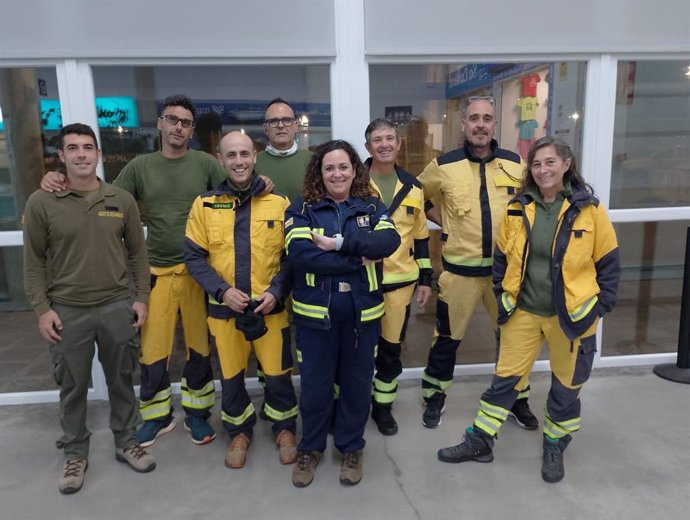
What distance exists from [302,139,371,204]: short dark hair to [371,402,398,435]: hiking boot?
1405 millimetres

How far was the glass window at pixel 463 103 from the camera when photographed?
396 cm

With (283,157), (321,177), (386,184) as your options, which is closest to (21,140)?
(283,157)

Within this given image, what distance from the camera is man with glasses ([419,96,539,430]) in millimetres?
3193

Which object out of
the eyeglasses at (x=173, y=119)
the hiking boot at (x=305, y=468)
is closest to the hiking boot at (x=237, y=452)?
the hiking boot at (x=305, y=468)

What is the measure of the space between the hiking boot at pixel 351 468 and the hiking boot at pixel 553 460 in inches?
38.3

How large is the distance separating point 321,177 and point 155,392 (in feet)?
5.65

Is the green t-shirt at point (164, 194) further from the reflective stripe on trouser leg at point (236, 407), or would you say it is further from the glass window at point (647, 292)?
the glass window at point (647, 292)

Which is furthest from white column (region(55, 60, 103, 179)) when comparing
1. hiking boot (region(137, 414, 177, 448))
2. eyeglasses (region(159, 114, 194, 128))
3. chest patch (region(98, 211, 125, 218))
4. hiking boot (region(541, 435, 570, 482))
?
hiking boot (region(541, 435, 570, 482))

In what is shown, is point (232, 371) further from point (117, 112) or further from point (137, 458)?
point (117, 112)

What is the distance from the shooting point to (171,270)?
313cm

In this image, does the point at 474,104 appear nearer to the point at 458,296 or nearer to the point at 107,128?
the point at 458,296

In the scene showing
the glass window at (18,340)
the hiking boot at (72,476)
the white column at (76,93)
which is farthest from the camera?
the glass window at (18,340)

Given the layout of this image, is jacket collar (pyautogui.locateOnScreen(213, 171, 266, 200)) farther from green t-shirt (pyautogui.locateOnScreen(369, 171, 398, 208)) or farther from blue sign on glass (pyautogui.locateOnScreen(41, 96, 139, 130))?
blue sign on glass (pyautogui.locateOnScreen(41, 96, 139, 130))

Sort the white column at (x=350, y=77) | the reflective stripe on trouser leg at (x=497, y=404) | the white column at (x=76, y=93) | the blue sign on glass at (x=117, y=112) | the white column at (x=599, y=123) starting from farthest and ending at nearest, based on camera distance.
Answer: the white column at (x=599, y=123), the blue sign on glass at (x=117, y=112), the white column at (x=350, y=77), the white column at (x=76, y=93), the reflective stripe on trouser leg at (x=497, y=404)
